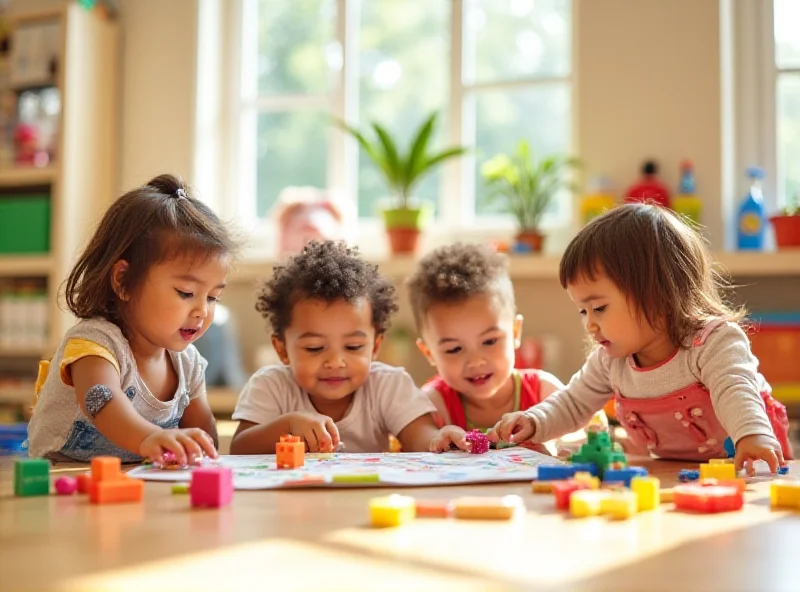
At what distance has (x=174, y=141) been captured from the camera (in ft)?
12.6

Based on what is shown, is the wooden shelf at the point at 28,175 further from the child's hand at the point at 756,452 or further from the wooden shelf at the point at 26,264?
the child's hand at the point at 756,452

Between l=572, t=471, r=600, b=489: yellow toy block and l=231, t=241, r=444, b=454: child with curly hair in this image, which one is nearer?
l=572, t=471, r=600, b=489: yellow toy block

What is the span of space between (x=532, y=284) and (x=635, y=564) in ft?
8.98

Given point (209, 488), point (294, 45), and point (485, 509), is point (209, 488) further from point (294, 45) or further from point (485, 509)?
point (294, 45)

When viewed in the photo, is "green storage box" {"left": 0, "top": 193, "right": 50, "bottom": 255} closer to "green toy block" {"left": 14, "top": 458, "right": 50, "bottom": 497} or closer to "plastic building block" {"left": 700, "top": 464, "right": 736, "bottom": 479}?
"green toy block" {"left": 14, "top": 458, "right": 50, "bottom": 497}

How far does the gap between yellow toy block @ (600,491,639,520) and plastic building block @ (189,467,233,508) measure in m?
0.38

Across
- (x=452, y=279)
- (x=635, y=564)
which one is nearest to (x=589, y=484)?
(x=635, y=564)

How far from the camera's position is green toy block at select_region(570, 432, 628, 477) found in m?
1.14

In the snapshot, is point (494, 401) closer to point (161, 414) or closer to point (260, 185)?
point (161, 414)

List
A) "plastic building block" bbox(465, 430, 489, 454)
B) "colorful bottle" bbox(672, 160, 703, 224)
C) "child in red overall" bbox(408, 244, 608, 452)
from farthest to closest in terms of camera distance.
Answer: "colorful bottle" bbox(672, 160, 703, 224), "child in red overall" bbox(408, 244, 608, 452), "plastic building block" bbox(465, 430, 489, 454)

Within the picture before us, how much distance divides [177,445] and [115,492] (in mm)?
174

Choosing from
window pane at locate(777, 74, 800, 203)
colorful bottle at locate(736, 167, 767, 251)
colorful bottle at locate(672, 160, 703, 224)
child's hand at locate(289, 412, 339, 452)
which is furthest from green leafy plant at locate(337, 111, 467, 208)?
child's hand at locate(289, 412, 339, 452)

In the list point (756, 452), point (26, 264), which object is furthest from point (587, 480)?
point (26, 264)

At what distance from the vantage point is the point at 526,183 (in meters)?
3.38
